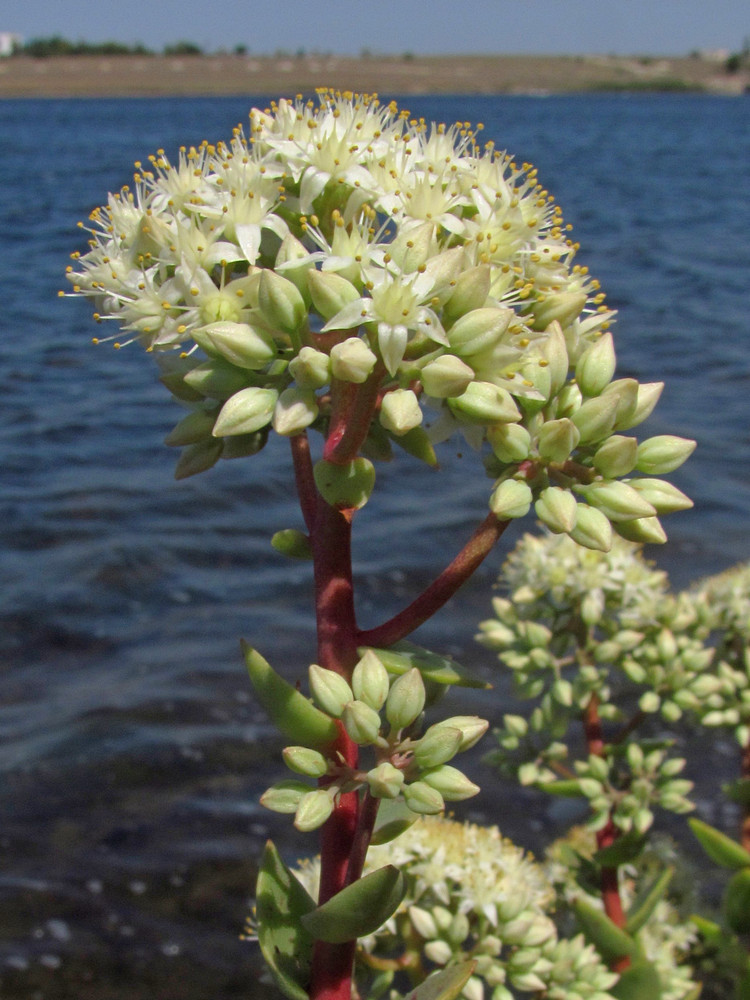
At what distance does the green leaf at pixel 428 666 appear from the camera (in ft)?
4.16

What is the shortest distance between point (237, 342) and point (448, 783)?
1.89 feet

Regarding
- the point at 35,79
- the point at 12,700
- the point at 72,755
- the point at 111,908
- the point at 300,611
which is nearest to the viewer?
the point at 111,908

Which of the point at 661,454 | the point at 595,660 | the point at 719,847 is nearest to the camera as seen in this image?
the point at 661,454

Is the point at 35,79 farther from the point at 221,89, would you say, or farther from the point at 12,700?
the point at 12,700

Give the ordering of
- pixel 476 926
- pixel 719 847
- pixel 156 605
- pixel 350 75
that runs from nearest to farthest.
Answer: pixel 476 926, pixel 719 847, pixel 156 605, pixel 350 75

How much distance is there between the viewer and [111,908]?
401 centimetres

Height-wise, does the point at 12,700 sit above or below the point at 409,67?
below

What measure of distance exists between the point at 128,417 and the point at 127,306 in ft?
27.3

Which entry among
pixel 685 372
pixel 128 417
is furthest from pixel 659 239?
pixel 128 417

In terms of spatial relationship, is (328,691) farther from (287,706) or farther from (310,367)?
(310,367)

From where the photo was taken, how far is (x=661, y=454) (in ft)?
4.41

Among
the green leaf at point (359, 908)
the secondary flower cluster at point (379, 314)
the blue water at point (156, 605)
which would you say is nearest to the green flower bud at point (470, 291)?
the secondary flower cluster at point (379, 314)

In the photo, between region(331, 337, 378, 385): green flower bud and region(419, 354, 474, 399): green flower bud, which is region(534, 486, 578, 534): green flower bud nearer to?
region(419, 354, 474, 399): green flower bud

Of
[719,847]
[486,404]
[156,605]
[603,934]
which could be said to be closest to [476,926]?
[603,934]
